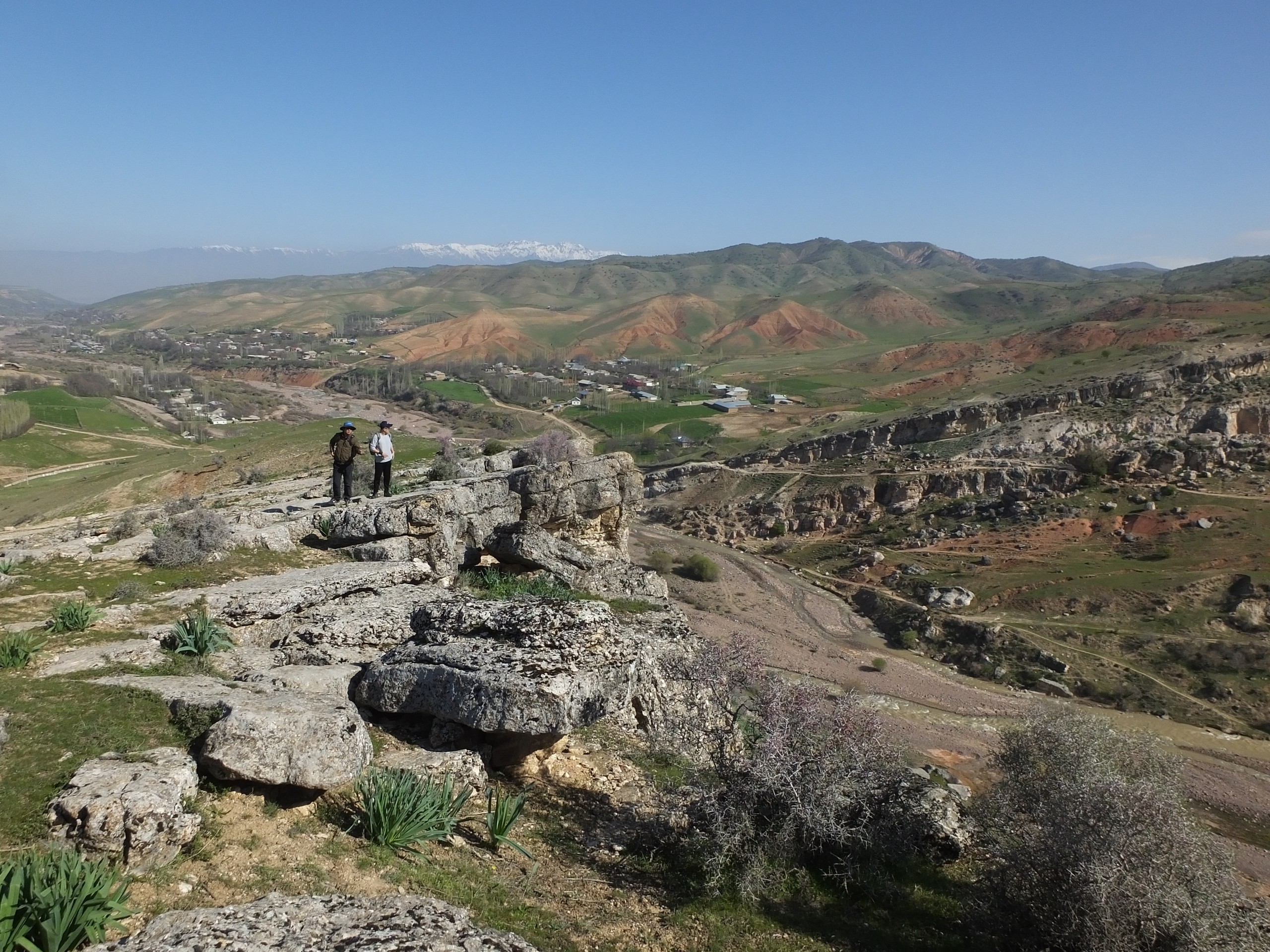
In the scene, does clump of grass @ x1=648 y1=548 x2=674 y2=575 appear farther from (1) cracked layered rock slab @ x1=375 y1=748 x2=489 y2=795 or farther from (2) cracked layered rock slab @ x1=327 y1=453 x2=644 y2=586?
(1) cracked layered rock slab @ x1=375 y1=748 x2=489 y2=795

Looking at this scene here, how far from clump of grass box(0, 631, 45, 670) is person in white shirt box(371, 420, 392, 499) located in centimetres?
899

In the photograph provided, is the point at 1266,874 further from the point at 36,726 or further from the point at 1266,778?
the point at 36,726

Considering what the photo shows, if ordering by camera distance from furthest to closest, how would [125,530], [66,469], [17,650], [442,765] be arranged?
[66,469], [125,530], [17,650], [442,765]

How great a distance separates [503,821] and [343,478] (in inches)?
488

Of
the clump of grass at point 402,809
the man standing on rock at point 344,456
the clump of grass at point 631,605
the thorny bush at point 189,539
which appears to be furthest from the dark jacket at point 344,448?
the clump of grass at point 402,809

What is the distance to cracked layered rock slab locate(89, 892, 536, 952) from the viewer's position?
17.4 ft

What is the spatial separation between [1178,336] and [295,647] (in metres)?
107

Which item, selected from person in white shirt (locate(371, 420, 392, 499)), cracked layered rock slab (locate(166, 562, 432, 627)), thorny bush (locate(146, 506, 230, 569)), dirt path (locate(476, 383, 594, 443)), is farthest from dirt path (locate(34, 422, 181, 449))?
cracked layered rock slab (locate(166, 562, 432, 627))

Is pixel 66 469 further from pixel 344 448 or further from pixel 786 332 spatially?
pixel 786 332

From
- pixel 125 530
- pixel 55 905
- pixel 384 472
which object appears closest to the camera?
pixel 55 905

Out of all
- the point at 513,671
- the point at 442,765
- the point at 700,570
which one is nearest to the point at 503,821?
the point at 442,765

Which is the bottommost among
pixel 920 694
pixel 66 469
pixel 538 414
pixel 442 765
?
pixel 920 694

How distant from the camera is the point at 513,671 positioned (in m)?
9.61

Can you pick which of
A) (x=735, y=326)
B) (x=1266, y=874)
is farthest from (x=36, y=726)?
(x=735, y=326)
